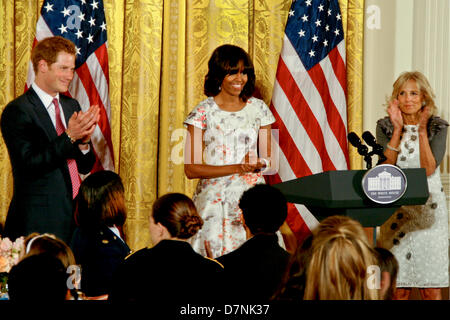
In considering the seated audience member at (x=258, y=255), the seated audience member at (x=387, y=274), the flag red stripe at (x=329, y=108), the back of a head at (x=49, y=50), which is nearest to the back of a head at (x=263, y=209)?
the seated audience member at (x=258, y=255)

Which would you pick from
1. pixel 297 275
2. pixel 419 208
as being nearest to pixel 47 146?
pixel 419 208

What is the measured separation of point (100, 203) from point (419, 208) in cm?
219

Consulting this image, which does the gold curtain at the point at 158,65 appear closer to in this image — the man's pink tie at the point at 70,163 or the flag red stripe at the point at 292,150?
the flag red stripe at the point at 292,150

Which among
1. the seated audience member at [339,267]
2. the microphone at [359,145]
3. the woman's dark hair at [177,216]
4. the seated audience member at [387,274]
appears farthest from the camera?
the microphone at [359,145]

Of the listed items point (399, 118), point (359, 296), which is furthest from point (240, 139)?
point (359, 296)

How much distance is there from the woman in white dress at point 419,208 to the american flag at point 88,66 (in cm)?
201

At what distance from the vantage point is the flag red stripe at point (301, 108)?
5.50 m

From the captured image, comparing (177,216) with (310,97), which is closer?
(177,216)

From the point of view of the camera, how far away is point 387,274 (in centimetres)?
253

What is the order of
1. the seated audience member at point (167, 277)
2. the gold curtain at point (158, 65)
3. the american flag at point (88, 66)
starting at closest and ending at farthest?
the seated audience member at point (167, 277), the american flag at point (88, 66), the gold curtain at point (158, 65)

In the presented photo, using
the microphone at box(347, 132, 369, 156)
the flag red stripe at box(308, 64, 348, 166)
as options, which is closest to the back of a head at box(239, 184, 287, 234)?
the microphone at box(347, 132, 369, 156)

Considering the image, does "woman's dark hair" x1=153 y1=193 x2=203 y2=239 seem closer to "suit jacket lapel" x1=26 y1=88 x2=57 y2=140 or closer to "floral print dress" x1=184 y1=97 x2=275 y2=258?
"floral print dress" x1=184 y1=97 x2=275 y2=258

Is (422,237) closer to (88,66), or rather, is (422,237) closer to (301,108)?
(301,108)

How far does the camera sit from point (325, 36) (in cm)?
559
